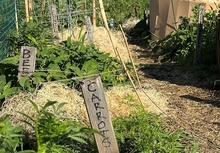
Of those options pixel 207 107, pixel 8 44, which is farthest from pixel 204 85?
pixel 8 44

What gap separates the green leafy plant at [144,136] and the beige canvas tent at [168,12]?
15.6 ft

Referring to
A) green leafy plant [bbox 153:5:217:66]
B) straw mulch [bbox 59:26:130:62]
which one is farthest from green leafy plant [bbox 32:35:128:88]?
straw mulch [bbox 59:26:130:62]

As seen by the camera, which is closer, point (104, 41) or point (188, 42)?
point (188, 42)

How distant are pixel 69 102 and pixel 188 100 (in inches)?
74.8

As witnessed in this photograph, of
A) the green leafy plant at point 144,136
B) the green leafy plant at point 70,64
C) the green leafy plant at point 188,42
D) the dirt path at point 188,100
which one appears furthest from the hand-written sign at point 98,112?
the green leafy plant at point 188,42

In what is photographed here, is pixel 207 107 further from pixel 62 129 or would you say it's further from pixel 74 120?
pixel 62 129

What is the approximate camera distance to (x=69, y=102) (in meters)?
4.53

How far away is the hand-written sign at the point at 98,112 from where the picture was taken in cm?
320

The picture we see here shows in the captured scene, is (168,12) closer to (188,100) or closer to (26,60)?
(188,100)

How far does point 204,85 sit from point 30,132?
3271 millimetres

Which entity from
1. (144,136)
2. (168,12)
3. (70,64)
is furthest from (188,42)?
(144,136)

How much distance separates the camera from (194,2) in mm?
8516

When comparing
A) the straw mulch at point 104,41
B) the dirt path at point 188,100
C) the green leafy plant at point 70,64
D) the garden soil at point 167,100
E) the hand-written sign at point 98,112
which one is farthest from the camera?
the straw mulch at point 104,41

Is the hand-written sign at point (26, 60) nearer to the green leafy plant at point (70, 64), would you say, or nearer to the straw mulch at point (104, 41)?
the green leafy plant at point (70, 64)
